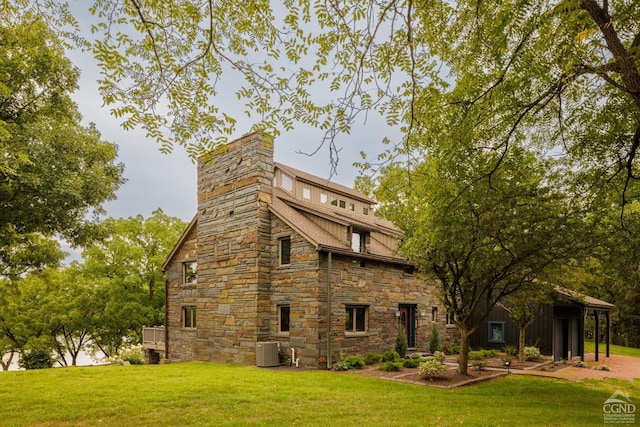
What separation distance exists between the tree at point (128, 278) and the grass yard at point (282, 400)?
50.3 feet

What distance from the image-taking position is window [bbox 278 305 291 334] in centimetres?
1575

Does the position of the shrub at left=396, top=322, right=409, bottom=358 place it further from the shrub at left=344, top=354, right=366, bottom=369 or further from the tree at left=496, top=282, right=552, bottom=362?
the tree at left=496, top=282, right=552, bottom=362

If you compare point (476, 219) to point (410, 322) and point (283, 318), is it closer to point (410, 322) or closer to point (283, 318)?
point (283, 318)

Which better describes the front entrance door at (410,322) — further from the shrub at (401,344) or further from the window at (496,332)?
the window at (496,332)

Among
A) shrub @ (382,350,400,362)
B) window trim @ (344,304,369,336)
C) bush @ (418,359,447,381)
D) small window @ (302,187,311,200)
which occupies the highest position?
small window @ (302,187,311,200)

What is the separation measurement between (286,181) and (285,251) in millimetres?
4383

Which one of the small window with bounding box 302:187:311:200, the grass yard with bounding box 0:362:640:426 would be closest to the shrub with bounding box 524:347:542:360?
the grass yard with bounding box 0:362:640:426

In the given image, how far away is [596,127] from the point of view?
313 inches

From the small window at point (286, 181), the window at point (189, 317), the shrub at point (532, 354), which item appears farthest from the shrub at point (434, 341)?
the window at point (189, 317)

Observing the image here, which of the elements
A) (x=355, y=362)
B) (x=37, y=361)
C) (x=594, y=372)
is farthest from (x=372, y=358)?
(x=37, y=361)

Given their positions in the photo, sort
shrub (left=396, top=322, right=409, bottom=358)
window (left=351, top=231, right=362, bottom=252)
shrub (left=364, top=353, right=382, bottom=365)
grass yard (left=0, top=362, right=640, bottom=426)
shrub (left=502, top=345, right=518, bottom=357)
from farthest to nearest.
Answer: shrub (left=502, top=345, right=518, bottom=357) → shrub (left=396, top=322, right=409, bottom=358) → window (left=351, top=231, right=362, bottom=252) → shrub (left=364, top=353, right=382, bottom=365) → grass yard (left=0, top=362, right=640, bottom=426)

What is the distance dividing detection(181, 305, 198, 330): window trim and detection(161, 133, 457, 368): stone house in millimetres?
87

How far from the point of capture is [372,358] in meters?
15.7

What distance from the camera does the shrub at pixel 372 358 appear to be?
610 inches
